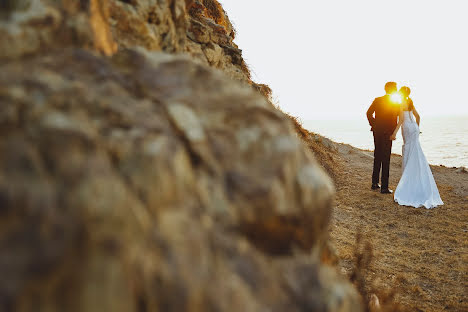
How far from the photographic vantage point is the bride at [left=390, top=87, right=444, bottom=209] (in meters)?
6.39

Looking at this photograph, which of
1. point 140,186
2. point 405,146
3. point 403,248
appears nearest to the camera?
point 140,186

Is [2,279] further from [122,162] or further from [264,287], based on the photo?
[264,287]

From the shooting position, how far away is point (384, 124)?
7.14 metres

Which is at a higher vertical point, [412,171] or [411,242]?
[412,171]

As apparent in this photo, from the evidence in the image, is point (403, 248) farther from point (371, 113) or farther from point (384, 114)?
point (371, 113)

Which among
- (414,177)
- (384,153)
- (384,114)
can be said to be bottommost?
(414,177)

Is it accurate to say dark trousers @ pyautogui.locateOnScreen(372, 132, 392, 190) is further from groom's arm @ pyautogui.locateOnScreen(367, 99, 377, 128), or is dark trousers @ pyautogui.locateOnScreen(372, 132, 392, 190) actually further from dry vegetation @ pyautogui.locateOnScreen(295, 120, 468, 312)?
dry vegetation @ pyautogui.locateOnScreen(295, 120, 468, 312)

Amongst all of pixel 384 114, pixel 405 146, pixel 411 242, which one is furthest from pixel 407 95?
pixel 411 242

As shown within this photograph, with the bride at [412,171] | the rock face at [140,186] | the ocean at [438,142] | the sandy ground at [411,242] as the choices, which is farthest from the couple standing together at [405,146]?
the rock face at [140,186]

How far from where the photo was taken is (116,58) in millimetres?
1519

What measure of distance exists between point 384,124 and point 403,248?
368 cm

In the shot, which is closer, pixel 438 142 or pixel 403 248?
pixel 403 248

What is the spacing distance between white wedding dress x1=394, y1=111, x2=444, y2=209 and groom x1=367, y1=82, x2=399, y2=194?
358mm

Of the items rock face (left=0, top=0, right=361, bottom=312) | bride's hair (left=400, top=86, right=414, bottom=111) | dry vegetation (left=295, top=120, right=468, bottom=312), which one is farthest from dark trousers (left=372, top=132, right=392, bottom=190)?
rock face (left=0, top=0, right=361, bottom=312)
